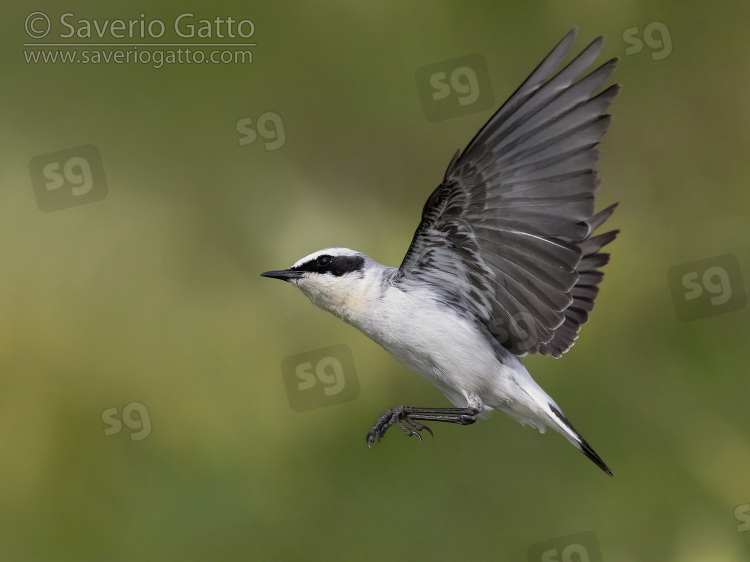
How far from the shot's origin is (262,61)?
102 inches

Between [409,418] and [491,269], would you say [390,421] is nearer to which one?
[409,418]

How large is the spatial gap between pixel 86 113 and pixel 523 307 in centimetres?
168

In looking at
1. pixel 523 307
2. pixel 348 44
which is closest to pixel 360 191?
pixel 348 44

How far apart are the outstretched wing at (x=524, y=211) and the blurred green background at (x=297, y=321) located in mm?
951

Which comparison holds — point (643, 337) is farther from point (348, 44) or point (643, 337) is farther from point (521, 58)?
point (348, 44)

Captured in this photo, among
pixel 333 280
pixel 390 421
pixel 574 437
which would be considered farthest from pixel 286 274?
pixel 574 437

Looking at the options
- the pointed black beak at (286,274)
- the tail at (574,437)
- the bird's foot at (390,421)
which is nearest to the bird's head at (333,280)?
the pointed black beak at (286,274)

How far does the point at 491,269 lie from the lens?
50.5 inches

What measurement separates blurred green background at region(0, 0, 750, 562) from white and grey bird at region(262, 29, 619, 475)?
0.92 m

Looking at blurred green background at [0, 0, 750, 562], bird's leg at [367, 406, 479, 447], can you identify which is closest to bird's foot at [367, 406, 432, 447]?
bird's leg at [367, 406, 479, 447]

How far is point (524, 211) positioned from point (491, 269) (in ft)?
0.36

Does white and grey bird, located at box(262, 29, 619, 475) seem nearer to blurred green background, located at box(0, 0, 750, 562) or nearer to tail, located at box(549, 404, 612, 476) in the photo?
tail, located at box(549, 404, 612, 476)

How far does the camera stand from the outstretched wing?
110 cm

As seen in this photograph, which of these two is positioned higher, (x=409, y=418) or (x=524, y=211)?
(x=524, y=211)
